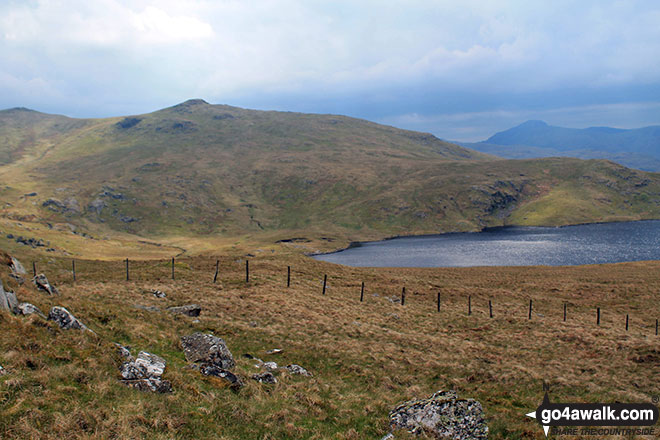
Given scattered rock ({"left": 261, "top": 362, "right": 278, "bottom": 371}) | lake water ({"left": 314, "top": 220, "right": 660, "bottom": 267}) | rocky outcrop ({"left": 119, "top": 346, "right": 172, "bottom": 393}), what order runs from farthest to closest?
lake water ({"left": 314, "top": 220, "right": 660, "bottom": 267})
scattered rock ({"left": 261, "top": 362, "right": 278, "bottom": 371})
rocky outcrop ({"left": 119, "top": 346, "right": 172, "bottom": 393})

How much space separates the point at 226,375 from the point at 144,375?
3.69m

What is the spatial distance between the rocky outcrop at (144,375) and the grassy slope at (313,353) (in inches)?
→ 16.1

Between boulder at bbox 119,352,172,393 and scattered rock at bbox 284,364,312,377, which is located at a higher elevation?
boulder at bbox 119,352,172,393

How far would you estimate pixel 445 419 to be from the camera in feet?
44.4

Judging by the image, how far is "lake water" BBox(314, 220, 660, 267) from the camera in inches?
4906

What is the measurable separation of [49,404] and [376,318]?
Result: 33.2 meters

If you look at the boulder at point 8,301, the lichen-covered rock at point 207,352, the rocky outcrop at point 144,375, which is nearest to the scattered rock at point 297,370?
the lichen-covered rock at point 207,352

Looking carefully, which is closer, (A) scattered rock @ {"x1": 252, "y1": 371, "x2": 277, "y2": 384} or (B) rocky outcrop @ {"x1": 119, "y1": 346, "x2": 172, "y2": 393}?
(B) rocky outcrop @ {"x1": 119, "y1": 346, "x2": 172, "y2": 393}

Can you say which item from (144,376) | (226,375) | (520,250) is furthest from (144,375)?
(520,250)

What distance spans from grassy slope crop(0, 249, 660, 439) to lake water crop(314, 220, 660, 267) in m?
69.2

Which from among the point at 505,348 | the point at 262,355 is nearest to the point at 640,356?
the point at 505,348

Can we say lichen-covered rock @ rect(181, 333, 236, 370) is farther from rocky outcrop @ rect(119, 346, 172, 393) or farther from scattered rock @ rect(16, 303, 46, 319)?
scattered rock @ rect(16, 303, 46, 319)

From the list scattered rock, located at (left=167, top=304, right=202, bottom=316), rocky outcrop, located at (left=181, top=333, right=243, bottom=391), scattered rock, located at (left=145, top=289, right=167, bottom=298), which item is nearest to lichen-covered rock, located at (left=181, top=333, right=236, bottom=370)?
rocky outcrop, located at (left=181, top=333, right=243, bottom=391)

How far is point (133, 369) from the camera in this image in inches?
543
